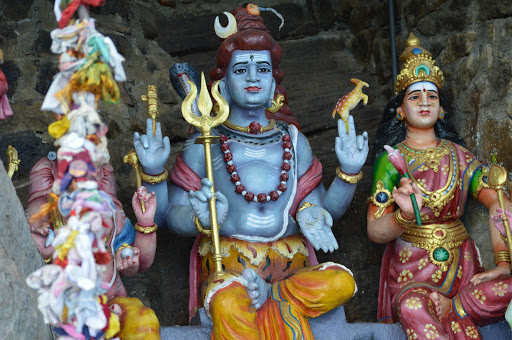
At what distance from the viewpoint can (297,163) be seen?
4.44 m

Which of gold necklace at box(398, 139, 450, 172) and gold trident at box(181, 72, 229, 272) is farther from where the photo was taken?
gold necklace at box(398, 139, 450, 172)

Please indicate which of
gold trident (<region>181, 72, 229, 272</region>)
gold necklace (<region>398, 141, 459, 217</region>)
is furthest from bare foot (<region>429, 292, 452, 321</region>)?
gold trident (<region>181, 72, 229, 272</region>)

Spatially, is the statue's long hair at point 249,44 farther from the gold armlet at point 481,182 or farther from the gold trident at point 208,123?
the gold armlet at point 481,182

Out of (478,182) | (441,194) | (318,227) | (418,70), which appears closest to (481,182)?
(478,182)

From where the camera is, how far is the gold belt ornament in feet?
14.0

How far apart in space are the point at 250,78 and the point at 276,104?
263 mm

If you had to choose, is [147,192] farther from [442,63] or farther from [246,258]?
[442,63]

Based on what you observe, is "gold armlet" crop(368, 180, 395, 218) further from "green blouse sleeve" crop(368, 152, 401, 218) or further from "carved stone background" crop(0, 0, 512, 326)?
"carved stone background" crop(0, 0, 512, 326)

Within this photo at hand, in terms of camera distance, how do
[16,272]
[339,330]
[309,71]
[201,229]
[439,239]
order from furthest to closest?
[309,71], [439,239], [201,229], [339,330], [16,272]

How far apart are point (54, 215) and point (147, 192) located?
414 millimetres

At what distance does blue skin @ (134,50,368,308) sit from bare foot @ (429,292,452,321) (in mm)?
495

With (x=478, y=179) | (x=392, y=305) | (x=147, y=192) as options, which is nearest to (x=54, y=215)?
(x=147, y=192)

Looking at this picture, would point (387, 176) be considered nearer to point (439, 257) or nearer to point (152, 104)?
point (439, 257)

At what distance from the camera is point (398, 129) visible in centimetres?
466
